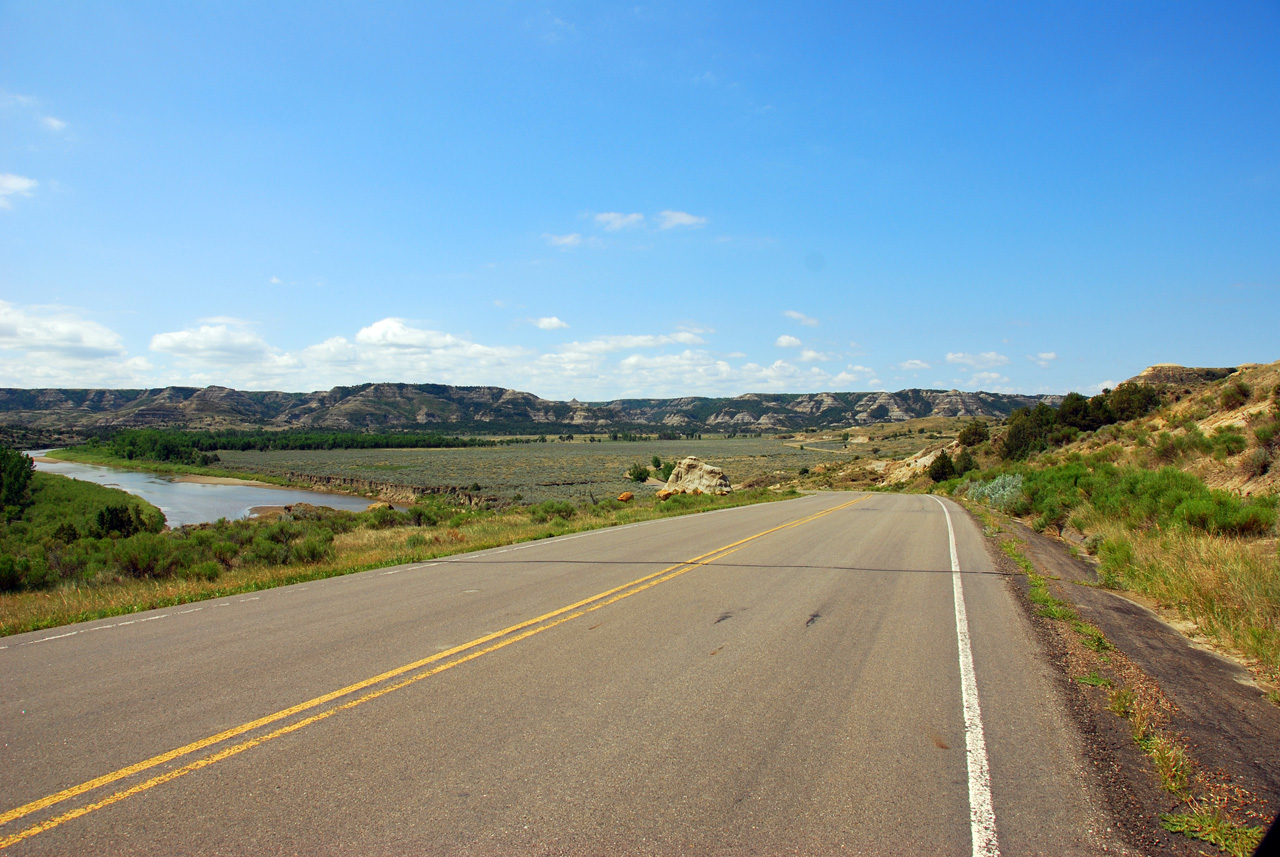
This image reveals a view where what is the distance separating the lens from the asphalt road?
134 inches

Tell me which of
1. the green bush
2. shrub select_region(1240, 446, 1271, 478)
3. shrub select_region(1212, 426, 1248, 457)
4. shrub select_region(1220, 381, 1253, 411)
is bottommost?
shrub select_region(1240, 446, 1271, 478)

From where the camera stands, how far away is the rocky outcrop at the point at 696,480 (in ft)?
142

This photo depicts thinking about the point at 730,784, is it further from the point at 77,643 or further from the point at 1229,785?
the point at 77,643

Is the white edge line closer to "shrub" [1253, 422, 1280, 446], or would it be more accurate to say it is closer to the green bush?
"shrub" [1253, 422, 1280, 446]

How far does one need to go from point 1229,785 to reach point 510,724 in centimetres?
444

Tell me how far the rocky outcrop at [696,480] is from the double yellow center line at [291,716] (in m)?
33.7

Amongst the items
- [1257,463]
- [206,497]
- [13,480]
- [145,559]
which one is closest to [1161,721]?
[145,559]

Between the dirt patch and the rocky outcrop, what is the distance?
34.1 meters

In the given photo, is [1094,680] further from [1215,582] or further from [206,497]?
[206,497]

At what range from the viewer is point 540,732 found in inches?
178

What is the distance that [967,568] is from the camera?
12.4m

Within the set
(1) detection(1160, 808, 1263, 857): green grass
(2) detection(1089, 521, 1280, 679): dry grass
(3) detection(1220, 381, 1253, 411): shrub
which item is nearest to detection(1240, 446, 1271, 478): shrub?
(2) detection(1089, 521, 1280, 679): dry grass

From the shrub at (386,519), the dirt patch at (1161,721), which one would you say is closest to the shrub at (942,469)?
the shrub at (386,519)

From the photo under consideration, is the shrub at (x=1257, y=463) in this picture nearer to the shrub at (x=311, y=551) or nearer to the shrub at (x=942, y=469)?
the shrub at (x=311, y=551)
